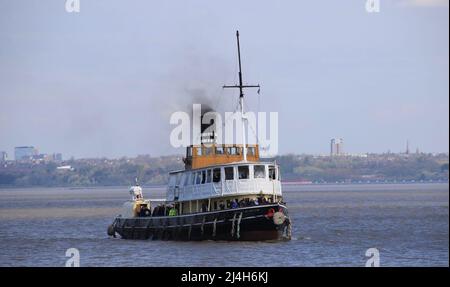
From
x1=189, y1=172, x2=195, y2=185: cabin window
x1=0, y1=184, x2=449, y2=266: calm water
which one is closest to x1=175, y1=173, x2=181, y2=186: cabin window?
x1=189, y1=172, x2=195, y2=185: cabin window

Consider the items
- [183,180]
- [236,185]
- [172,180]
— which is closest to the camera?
[236,185]

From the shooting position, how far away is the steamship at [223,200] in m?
75.1

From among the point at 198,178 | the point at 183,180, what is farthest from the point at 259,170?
the point at 183,180

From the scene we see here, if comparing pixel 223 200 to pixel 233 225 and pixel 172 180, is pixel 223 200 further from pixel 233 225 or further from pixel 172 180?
pixel 172 180

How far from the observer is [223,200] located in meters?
78.0

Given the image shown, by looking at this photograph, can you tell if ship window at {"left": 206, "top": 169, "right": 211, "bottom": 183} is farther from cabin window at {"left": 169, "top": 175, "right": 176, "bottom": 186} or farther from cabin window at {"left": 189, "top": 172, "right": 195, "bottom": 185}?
cabin window at {"left": 169, "top": 175, "right": 176, "bottom": 186}

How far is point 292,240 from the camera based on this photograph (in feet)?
259

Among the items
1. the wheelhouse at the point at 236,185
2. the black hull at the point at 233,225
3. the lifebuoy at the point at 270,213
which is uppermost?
the wheelhouse at the point at 236,185

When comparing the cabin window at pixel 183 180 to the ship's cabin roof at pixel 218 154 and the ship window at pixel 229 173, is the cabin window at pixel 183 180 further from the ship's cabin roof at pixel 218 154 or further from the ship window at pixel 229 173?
the ship window at pixel 229 173

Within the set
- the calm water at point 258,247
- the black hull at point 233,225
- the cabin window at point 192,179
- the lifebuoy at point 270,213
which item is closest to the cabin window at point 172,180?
the cabin window at point 192,179

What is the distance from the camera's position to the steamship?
7506 centimetres
